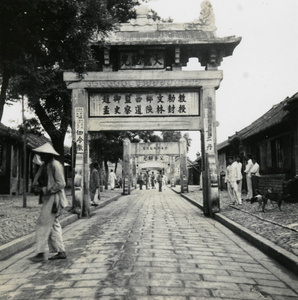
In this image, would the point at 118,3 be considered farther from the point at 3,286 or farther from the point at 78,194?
the point at 3,286

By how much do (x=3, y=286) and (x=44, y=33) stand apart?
17.5 ft

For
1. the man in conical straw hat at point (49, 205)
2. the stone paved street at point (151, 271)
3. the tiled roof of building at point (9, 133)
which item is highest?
the tiled roof of building at point (9, 133)

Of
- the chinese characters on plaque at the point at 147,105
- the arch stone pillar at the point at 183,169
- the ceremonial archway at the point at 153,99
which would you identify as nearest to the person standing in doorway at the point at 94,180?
the ceremonial archway at the point at 153,99

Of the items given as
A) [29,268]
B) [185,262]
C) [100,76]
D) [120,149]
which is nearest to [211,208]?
[100,76]

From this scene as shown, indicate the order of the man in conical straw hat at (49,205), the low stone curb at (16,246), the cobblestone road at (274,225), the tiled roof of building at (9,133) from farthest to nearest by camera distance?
1. the tiled roof of building at (9,133)
2. the cobblestone road at (274,225)
3. the low stone curb at (16,246)
4. the man in conical straw hat at (49,205)

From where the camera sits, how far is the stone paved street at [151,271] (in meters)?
4.11

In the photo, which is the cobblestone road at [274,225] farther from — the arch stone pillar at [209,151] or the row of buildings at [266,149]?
the row of buildings at [266,149]

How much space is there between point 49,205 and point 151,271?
197cm

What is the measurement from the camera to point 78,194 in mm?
12055

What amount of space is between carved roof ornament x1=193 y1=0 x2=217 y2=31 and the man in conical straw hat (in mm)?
9956

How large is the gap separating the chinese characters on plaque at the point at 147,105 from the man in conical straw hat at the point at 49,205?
662 centimetres

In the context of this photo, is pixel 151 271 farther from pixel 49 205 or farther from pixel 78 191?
pixel 78 191

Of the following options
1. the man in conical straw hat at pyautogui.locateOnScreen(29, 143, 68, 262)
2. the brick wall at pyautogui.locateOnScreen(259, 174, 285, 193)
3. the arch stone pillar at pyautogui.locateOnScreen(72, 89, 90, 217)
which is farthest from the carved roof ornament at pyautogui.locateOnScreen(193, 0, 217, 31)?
the man in conical straw hat at pyautogui.locateOnScreen(29, 143, 68, 262)

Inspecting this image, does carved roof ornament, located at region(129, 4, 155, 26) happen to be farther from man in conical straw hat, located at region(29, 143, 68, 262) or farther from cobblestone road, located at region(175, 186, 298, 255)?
man in conical straw hat, located at region(29, 143, 68, 262)
